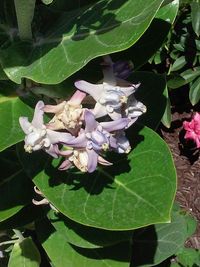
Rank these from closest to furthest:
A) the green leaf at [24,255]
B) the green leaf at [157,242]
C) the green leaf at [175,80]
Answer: the green leaf at [24,255], the green leaf at [157,242], the green leaf at [175,80]

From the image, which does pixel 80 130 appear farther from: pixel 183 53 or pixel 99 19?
pixel 183 53

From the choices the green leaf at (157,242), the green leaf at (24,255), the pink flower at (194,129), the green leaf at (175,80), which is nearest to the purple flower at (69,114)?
the green leaf at (24,255)

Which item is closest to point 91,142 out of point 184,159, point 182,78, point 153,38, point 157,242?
point 153,38

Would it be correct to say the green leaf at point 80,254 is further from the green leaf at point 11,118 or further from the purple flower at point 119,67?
the purple flower at point 119,67

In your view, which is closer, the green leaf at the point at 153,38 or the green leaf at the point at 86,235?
the green leaf at the point at 153,38

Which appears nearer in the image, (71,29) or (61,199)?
(71,29)

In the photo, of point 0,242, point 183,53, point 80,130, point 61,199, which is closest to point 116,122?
point 80,130

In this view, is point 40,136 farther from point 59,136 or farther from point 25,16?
point 25,16
